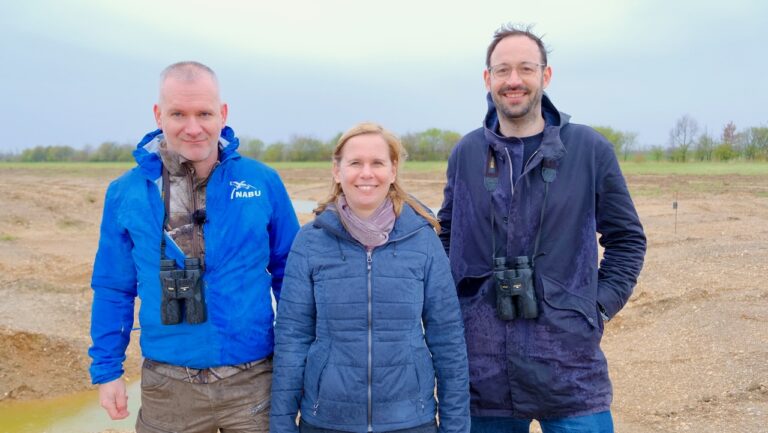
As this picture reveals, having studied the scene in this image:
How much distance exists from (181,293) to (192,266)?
0.13 metres

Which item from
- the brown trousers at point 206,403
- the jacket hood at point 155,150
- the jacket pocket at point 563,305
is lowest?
the brown trousers at point 206,403

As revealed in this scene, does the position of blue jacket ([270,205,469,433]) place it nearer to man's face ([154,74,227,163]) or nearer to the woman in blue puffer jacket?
the woman in blue puffer jacket

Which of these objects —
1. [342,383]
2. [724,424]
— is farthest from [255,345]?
[724,424]

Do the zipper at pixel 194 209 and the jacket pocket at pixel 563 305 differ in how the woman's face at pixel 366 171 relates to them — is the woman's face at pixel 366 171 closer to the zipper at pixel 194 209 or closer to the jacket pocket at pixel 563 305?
the zipper at pixel 194 209

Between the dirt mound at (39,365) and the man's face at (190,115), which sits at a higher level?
the man's face at (190,115)

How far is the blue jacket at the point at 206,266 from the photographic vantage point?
9.64 ft

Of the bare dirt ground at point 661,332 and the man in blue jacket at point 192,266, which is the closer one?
the man in blue jacket at point 192,266

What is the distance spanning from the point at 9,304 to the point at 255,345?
7.79 metres

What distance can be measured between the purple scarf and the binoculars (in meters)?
0.57

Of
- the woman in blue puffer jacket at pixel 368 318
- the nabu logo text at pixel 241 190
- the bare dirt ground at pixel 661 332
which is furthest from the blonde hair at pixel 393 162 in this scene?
the bare dirt ground at pixel 661 332

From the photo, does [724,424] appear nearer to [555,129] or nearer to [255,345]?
[555,129]

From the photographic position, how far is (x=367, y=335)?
9.03 ft

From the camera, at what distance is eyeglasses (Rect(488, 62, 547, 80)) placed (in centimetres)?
304

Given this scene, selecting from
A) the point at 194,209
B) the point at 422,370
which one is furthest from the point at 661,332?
the point at 194,209
